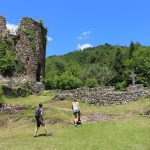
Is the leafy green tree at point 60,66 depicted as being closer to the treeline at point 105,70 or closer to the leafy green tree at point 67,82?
the treeline at point 105,70

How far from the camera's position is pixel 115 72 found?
78.9 meters

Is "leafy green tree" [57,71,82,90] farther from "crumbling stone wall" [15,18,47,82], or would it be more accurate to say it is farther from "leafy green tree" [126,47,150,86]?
"crumbling stone wall" [15,18,47,82]

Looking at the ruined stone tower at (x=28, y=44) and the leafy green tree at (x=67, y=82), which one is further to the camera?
the leafy green tree at (x=67, y=82)

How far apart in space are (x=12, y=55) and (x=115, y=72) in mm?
41760

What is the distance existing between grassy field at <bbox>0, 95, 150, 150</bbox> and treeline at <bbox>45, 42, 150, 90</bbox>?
15.4 meters

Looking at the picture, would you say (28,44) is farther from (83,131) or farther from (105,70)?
(105,70)

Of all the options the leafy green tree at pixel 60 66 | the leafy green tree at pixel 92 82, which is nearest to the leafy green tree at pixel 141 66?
the leafy green tree at pixel 92 82

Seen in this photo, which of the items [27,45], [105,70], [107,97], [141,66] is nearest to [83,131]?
[107,97]

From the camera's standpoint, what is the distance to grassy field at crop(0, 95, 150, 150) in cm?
1928

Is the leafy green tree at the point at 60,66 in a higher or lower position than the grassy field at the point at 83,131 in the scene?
higher

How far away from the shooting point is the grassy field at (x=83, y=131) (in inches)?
759

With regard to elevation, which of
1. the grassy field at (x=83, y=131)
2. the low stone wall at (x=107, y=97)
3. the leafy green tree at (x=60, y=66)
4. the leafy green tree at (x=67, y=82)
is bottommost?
the grassy field at (x=83, y=131)

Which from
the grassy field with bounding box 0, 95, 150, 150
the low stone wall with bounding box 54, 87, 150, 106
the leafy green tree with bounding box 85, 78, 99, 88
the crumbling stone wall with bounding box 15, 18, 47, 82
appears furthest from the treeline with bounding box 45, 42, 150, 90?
the grassy field with bounding box 0, 95, 150, 150

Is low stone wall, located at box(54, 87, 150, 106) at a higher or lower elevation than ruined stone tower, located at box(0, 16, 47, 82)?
lower
